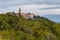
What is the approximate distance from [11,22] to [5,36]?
15.0 m

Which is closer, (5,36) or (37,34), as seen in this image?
(5,36)

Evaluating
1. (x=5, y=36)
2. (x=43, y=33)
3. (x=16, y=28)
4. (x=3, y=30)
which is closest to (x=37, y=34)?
(x=43, y=33)

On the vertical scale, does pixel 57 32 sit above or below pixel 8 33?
below

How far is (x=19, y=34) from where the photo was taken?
50.2 m

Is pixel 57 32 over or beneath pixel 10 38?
beneath

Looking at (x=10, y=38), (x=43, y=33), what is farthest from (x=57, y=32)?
(x=10, y=38)

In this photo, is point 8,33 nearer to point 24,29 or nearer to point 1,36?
point 1,36

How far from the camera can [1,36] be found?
47.1m

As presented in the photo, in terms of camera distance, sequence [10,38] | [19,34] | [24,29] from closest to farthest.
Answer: [10,38] < [19,34] < [24,29]

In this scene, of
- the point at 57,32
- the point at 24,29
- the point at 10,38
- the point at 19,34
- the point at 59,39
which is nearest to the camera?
the point at 10,38

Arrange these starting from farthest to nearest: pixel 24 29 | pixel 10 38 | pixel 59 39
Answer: pixel 59 39, pixel 24 29, pixel 10 38

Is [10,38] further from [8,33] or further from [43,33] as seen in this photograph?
[43,33]

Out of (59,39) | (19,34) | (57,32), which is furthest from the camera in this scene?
(57,32)

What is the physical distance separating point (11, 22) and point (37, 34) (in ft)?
23.6
